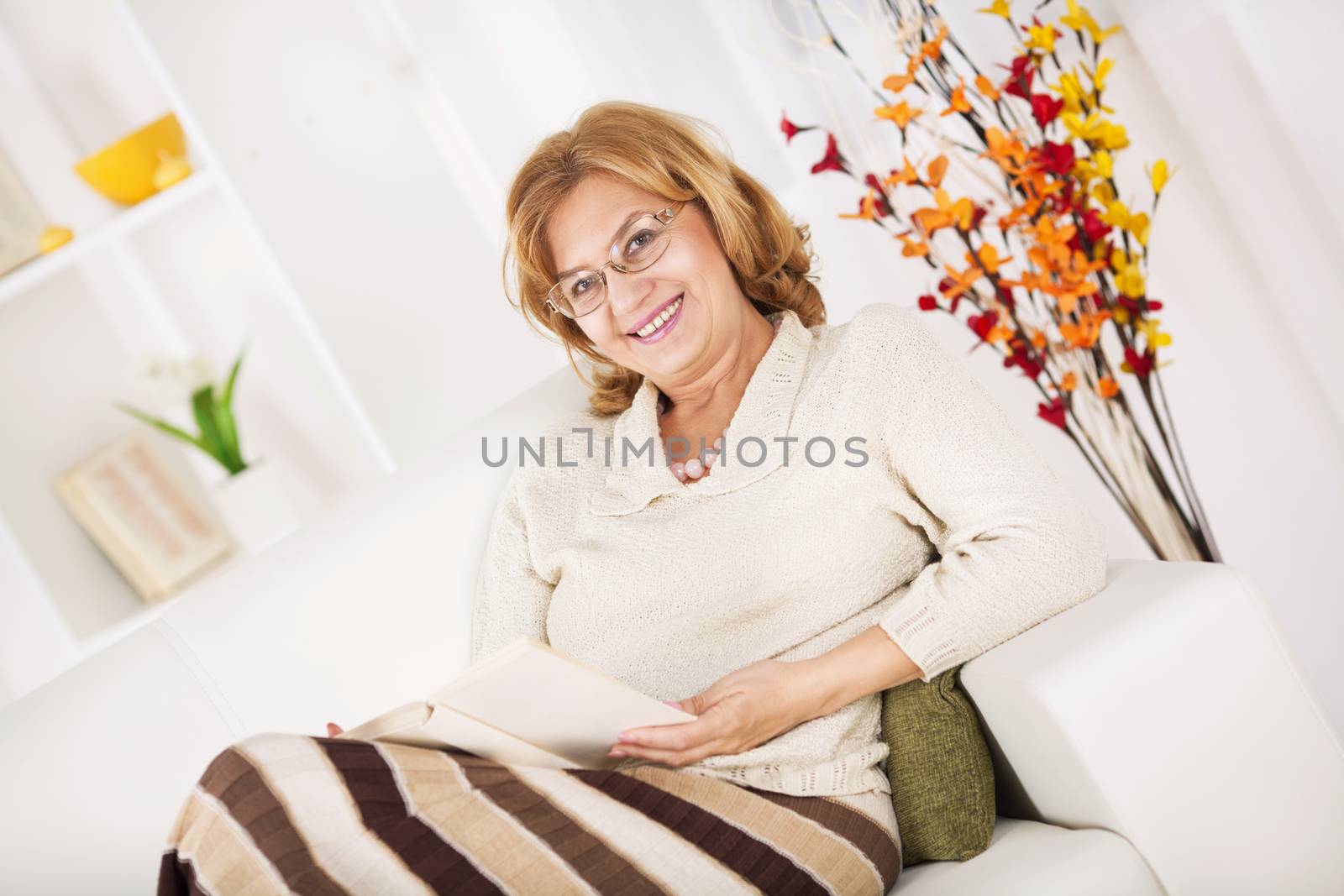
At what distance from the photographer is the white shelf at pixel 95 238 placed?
2.61 metres

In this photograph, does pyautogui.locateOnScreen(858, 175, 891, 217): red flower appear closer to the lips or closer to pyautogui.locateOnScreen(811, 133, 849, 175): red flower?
pyautogui.locateOnScreen(811, 133, 849, 175): red flower

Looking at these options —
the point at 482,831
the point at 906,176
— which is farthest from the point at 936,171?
the point at 482,831

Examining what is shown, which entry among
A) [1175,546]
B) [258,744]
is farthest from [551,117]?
[258,744]

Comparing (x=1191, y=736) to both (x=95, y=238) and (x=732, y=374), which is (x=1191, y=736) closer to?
(x=732, y=374)

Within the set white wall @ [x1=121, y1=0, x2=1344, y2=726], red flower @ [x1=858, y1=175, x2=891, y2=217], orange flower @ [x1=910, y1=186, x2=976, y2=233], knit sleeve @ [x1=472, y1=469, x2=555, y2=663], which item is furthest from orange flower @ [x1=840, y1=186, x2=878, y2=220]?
knit sleeve @ [x1=472, y1=469, x2=555, y2=663]

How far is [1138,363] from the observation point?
1.75 meters

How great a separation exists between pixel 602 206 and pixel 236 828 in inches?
35.6

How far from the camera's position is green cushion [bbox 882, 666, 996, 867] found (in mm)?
1194

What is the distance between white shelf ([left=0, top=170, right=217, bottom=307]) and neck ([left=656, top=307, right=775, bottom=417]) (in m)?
1.51

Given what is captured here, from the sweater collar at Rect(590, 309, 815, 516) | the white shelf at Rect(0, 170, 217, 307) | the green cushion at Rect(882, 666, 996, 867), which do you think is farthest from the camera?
the white shelf at Rect(0, 170, 217, 307)

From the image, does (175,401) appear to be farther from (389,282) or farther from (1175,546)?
(1175,546)

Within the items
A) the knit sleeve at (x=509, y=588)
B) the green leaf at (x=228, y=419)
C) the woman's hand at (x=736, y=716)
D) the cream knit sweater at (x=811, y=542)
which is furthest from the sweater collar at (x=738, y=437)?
the green leaf at (x=228, y=419)

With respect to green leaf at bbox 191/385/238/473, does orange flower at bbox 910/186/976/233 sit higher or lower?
lower

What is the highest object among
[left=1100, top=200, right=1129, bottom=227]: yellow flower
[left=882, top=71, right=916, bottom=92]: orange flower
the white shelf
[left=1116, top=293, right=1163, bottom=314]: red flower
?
the white shelf
